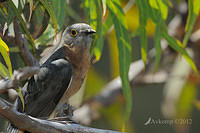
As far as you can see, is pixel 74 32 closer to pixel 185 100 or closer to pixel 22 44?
pixel 22 44

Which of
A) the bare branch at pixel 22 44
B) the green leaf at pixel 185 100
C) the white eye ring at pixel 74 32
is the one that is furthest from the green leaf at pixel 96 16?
the green leaf at pixel 185 100

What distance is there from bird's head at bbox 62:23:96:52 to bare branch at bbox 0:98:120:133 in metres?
0.89

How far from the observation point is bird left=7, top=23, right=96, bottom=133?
266 centimetres

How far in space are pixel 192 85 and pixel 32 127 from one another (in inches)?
133

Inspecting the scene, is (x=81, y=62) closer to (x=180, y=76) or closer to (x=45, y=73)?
(x=45, y=73)

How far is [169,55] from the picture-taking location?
173 inches

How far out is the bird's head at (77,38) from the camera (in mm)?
2787

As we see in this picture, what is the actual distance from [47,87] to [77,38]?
16.8 inches

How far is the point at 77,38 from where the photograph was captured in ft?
9.36

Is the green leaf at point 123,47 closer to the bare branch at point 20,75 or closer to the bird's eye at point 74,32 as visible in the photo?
the bird's eye at point 74,32

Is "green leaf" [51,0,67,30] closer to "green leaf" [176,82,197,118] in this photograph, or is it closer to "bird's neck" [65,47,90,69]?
"bird's neck" [65,47,90,69]

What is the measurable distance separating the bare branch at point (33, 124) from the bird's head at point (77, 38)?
89 cm

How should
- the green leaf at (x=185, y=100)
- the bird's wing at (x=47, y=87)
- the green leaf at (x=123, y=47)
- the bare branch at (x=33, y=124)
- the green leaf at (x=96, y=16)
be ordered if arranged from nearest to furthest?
1. the bare branch at (x=33, y=124)
2. the green leaf at (x=96, y=16)
3. the green leaf at (x=123, y=47)
4. the bird's wing at (x=47, y=87)
5. the green leaf at (x=185, y=100)

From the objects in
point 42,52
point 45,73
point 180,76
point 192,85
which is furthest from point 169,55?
point 45,73
